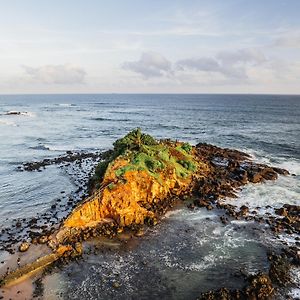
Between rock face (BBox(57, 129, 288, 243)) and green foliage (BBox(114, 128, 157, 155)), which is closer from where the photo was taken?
rock face (BBox(57, 129, 288, 243))

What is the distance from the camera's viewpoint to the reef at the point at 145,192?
30016mm

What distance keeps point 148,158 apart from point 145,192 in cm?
424

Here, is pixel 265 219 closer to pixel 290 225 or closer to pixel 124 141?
pixel 290 225

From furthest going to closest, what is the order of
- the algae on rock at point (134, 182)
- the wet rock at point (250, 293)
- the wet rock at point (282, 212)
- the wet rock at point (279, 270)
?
the wet rock at point (282, 212)
the algae on rock at point (134, 182)
the wet rock at point (279, 270)
the wet rock at point (250, 293)

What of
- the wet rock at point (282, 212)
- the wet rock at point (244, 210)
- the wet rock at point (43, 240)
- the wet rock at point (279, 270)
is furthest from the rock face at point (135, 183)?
the wet rock at point (279, 270)

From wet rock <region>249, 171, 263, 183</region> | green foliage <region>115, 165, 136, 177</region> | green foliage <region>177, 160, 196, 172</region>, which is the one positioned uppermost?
green foliage <region>115, 165, 136, 177</region>

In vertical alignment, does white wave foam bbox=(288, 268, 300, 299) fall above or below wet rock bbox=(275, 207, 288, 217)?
below

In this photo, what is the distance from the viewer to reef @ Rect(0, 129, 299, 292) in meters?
30.0

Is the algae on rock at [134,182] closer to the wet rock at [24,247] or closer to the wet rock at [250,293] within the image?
the wet rock at [24,247]

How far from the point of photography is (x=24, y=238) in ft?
101

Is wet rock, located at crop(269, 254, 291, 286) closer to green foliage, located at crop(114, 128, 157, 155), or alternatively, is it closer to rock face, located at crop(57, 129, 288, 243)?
rock face, located at crop(57, 129, 288, 243)

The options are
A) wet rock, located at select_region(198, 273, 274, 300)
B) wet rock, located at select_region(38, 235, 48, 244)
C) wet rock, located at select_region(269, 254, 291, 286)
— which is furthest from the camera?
wet rock, located at select_region(38, 235, 48, 244)

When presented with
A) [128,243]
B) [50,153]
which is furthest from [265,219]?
[50,153]

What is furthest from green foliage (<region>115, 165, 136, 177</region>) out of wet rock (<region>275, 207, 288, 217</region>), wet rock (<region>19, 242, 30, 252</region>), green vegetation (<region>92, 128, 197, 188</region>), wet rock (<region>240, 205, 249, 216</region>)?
wet rock (<region>275, 207, 288, 217</region>)
